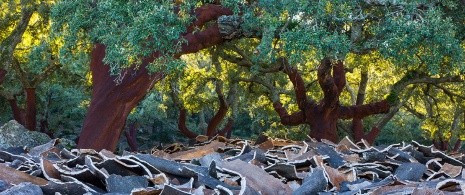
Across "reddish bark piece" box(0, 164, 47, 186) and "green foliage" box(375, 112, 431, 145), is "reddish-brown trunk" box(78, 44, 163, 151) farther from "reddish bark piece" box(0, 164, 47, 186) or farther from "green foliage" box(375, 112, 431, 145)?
"green foliage" box(375, 112, 431, 145)

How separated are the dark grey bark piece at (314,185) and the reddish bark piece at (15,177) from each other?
1744 millimetres

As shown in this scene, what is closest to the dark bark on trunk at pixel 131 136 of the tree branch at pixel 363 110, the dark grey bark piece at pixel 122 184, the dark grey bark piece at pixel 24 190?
the tree branch at pixel 363 110

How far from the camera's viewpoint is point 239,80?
14.4 metres

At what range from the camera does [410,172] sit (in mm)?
4105

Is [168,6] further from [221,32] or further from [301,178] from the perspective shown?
[301,178]

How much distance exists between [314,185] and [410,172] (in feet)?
3.59

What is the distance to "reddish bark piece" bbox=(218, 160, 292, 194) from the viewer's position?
3498mm

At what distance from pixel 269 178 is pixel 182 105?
12.6 metres

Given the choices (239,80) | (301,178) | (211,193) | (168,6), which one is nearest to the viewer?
(211,193)

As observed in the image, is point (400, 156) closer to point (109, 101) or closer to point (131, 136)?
point (109, 101)

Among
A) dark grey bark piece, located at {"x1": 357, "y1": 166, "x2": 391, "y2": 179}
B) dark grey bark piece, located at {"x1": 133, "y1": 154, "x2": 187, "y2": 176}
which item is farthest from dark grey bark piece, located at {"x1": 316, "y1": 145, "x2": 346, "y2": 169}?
dark grey bark piece, located at {"x1": 133, "y1": 154, "x2": 187, "y2": 176}

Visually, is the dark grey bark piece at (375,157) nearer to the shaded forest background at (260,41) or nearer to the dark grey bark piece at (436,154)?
the dark grey bark piece at (436,154)

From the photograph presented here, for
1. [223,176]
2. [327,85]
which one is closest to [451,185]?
[223,176]

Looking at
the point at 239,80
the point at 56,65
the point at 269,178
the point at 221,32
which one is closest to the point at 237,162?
the point at 269,178
